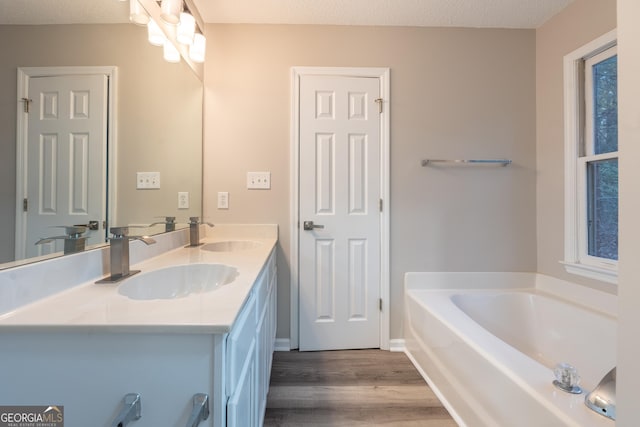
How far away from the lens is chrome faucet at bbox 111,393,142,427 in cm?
51

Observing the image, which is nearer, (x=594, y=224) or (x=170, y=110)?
(x=170, y=110)

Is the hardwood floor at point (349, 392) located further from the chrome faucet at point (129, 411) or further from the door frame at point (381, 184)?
the chrome faucet at point (129, 411)

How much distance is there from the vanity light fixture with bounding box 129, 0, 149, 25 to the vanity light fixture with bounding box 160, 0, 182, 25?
141 mm

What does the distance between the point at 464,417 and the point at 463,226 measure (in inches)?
46.6

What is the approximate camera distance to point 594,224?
165 centimetres

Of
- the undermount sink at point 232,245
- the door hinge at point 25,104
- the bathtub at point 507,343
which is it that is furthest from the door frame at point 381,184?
the door hinge at point 25,104

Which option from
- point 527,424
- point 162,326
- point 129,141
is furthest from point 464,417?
point 129,141

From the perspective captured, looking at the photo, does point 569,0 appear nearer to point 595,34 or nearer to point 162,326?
point 595,34

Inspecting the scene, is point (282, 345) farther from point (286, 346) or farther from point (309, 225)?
point (309, 225)

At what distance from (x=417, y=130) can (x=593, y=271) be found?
1.37m

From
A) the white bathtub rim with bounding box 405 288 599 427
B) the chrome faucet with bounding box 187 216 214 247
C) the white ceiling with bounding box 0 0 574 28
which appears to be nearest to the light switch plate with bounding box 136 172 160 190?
the chrome faucet with bounding box 187 216 214 247

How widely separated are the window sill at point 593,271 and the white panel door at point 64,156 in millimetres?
2495

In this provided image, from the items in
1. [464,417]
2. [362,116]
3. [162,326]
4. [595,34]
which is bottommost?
[464,417]

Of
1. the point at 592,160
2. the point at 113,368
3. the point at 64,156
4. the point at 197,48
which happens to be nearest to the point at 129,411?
the point at 113,368
